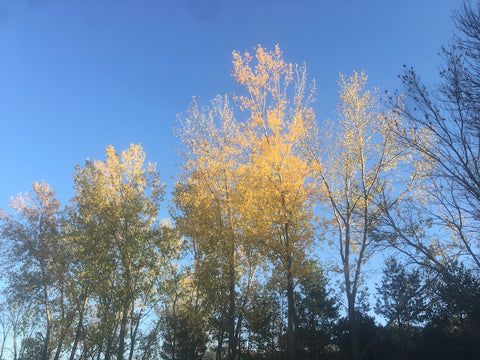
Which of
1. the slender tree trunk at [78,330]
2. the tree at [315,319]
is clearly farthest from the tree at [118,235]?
the tree at [315,319]

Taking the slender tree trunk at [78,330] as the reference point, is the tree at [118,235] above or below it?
above

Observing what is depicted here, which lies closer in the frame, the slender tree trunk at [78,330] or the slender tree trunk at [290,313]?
the slender tree trunk at [290,313]

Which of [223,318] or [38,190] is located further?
[38,190]

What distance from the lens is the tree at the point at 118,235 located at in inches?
557

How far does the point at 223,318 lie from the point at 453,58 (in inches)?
448

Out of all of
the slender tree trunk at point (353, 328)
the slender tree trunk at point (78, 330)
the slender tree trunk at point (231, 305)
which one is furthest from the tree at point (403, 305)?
the slender tree trunk at point (78, 330)

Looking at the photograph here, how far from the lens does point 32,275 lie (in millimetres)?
16125

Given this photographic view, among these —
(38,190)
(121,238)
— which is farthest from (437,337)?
→ (38,190)

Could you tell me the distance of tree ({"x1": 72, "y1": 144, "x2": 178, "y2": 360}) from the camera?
14.1m

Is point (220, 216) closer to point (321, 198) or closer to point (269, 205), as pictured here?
point (269, 205)

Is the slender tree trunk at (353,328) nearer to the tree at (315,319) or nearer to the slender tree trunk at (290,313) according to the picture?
the slender tree trunk at (290,313)

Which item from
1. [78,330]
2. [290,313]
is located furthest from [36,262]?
[290,313]

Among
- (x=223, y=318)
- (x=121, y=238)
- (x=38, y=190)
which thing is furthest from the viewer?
(x=38, y=190)

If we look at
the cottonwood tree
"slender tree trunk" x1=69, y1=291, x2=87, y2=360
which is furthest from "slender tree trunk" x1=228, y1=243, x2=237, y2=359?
"slender tree trunk" x1=69, y1=291, x2=87, y2=360
